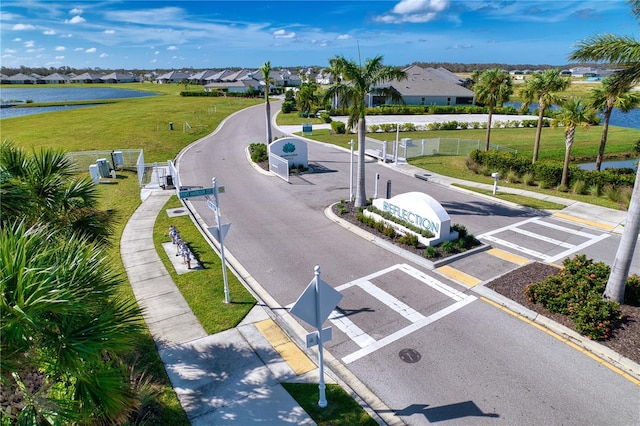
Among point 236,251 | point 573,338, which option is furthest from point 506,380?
point 236,251

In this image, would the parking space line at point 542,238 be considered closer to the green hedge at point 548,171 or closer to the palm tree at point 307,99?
the green hedge at point 548,171

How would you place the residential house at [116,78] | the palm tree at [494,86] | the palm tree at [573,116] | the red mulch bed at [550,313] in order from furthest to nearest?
1. the residential house at [116,78]
2. the palm tree at [494,86]
3. the palm tree at [573,116]
4. the red mulch bed at [550,313]

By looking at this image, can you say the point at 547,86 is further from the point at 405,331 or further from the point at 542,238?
the point at 405,331

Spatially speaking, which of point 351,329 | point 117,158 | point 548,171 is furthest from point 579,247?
point 117,158

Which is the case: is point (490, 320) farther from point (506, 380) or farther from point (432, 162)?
point (432, 162)

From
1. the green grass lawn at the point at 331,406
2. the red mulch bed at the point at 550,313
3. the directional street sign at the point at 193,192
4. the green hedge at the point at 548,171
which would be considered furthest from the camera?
the green hedge at the point at 548,171

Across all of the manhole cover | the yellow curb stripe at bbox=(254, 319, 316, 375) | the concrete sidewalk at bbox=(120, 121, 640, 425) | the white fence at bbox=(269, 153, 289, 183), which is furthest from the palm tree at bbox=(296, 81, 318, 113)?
the manhole cover

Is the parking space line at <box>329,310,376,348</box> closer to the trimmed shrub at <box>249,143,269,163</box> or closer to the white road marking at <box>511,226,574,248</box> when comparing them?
the white road marking at <box>511,226,574,248</box>

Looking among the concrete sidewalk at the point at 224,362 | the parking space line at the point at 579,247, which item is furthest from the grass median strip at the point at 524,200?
the concrete sidewalk at the point at 224,362
